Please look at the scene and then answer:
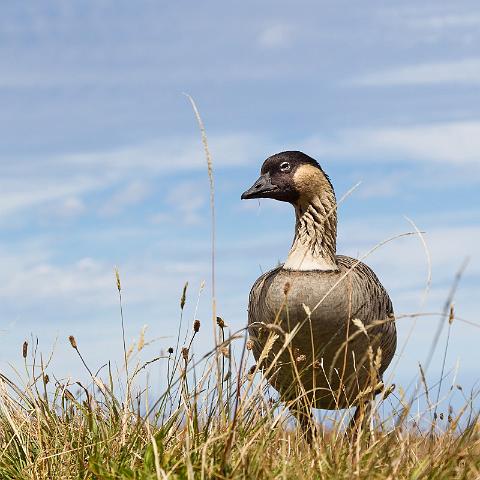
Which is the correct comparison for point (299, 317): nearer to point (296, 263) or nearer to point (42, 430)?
point (296, 263)

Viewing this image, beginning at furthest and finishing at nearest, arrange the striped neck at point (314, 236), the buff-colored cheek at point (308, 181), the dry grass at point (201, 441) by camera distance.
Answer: the buff-colored cheek at point (308, 181) → the striped neck at point (314, 236) → the dry grass at point (201, 441)

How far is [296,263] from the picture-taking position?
7922 mm

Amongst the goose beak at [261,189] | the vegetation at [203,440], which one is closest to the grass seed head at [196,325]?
the vegetation at [203,440]

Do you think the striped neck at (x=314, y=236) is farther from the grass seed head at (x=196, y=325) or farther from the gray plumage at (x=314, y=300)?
the grass seed head at (x=196, y=325)

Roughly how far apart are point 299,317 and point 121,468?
278 centimetres

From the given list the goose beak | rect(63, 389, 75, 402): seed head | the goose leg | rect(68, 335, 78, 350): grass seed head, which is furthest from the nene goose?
rect(68, 335, 78, 350): grass seed head

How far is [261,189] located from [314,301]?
59.0 inches

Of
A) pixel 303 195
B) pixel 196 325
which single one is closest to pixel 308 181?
pixel 303 195

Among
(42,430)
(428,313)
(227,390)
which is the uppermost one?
(428,313)

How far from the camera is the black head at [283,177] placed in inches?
327

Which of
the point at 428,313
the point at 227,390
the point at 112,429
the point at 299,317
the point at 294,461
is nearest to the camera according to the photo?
the point at 428,313

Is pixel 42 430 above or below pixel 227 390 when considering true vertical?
below

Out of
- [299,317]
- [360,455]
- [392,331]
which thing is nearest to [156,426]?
[360,455]

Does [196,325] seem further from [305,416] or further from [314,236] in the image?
[314,236]
